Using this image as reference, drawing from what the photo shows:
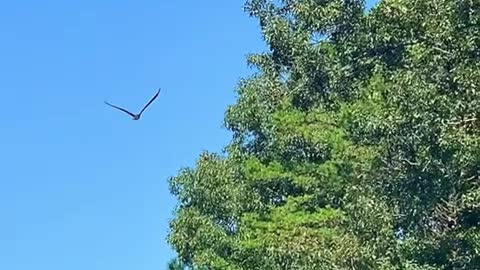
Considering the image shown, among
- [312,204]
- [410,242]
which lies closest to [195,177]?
[312,204]

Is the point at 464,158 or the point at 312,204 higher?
the point at 312,204

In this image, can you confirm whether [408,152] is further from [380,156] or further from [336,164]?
[336,164]

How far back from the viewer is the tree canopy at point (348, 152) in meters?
15.8

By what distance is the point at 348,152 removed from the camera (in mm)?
18328

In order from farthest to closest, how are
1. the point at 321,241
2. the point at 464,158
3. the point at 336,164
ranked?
the point at 336,164 < the point at 321,241 < the point at 464,158

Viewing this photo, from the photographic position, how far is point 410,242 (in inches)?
644

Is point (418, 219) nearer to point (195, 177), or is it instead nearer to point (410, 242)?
point (410, 242)

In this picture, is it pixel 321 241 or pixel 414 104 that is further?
pixel 321 241

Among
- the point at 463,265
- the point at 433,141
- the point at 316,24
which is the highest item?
the point at 316,24

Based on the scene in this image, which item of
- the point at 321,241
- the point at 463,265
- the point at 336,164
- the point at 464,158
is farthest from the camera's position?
the point at 336,164

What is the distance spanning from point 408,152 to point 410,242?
119 cm

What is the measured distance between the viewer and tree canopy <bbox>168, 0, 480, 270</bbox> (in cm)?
1581

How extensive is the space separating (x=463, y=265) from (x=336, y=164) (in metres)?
3.27

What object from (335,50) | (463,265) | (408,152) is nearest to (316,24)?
(335,50)
